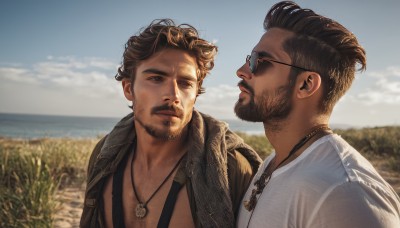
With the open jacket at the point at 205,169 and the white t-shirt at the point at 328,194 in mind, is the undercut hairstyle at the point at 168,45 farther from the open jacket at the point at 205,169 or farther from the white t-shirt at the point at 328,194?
the white t-shirt at the point at 328,194

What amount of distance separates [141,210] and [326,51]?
1.83 metres

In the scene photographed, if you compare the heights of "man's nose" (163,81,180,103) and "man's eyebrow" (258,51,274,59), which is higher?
"man's eyebrow" (258,51,274,59)

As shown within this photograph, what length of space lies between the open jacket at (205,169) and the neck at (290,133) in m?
0.46

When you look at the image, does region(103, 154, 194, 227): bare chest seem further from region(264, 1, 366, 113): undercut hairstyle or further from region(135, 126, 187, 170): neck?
region(264, 1, 366, 113): undercut hairstyle

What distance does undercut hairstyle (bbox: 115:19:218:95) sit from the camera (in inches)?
122

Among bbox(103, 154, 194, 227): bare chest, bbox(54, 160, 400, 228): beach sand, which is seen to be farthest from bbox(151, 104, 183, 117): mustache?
bbox(54, 160, 400, 228): beach sand

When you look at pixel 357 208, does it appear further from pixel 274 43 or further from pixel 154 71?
pixel 154 71

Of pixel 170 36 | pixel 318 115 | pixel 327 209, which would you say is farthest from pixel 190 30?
Result: pixel 327 209

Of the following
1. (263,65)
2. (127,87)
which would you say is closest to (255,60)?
(263,65)

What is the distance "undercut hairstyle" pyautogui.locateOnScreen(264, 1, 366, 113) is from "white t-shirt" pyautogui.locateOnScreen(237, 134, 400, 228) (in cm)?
43

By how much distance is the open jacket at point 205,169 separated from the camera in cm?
240

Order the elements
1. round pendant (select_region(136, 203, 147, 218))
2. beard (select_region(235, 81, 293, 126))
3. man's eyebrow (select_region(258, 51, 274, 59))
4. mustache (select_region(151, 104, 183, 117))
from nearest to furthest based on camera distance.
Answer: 1. beard (select_region(235, 81, 293, 126))
2. man's eyebrow (select_region(258, 51, 274, 59))
3. round pendant (select_region(136, 203, 147, 218))
4. mustache (select_region(151, 104, 183, 117))

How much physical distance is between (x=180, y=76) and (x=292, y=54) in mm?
1108

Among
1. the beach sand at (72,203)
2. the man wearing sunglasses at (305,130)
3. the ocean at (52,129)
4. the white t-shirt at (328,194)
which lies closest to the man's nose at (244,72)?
the man wearing sunglasses at (305,130)
